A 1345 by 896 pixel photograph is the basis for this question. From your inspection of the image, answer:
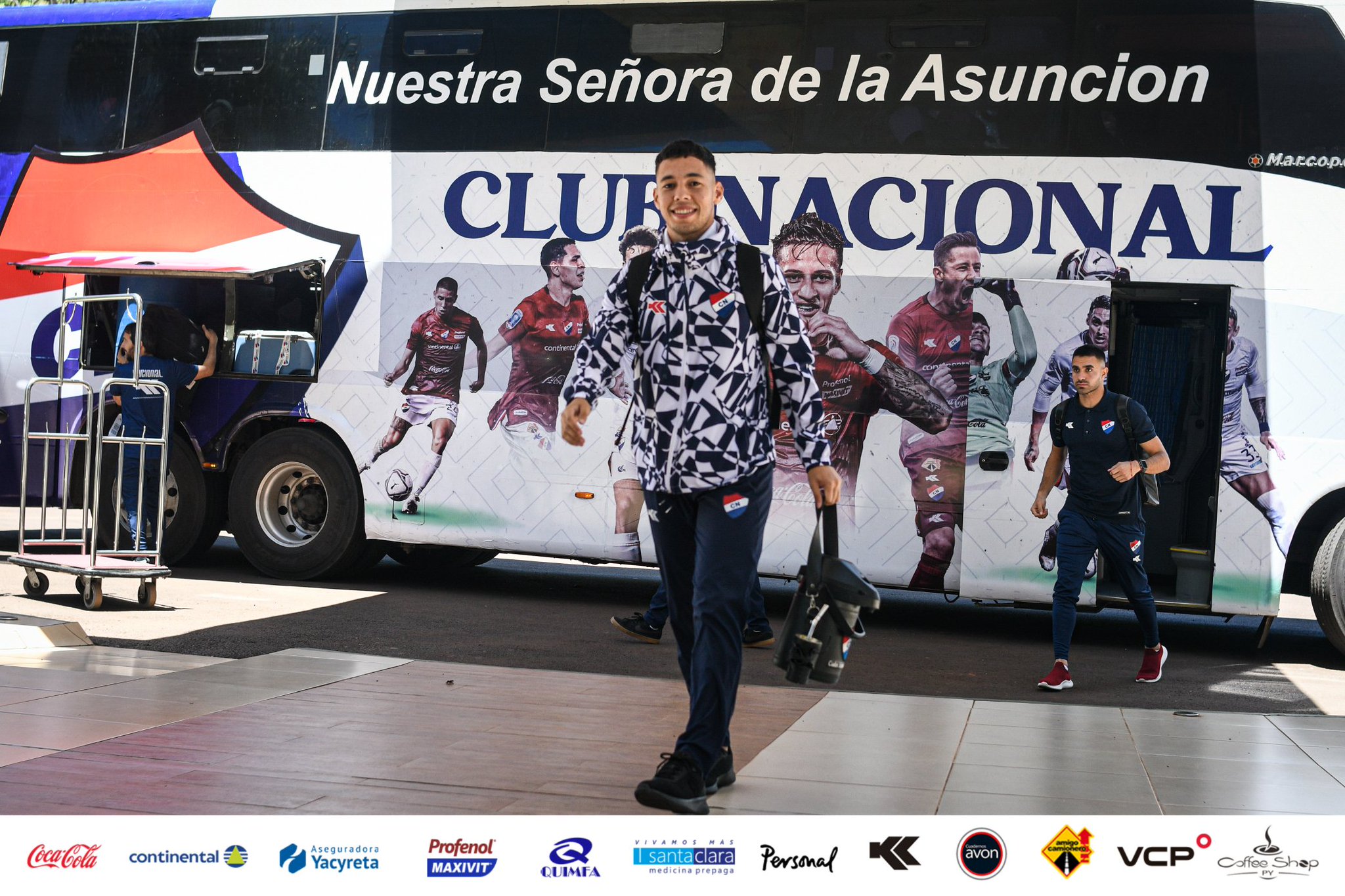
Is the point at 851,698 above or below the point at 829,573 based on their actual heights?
below

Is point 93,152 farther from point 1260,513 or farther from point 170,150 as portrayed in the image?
point 1260,513

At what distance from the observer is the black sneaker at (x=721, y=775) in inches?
179

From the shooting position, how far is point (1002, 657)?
8695mm

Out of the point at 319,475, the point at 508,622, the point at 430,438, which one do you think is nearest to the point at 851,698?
the point at 508,622

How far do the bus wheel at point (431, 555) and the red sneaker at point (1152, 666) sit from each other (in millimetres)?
5707

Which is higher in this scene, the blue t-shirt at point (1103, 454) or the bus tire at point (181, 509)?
the blue t-shirt at point (1103, 454)

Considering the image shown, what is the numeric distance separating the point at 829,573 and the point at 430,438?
6407 millimetres

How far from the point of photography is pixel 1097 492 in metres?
7.61

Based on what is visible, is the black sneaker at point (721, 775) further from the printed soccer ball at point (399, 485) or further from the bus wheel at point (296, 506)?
the bus wheel at point (296, 506)

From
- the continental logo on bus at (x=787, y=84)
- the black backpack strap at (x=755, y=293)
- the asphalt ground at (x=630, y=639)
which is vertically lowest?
the asphalt ground at (x=630, y=639)

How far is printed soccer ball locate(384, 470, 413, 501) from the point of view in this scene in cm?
1042
